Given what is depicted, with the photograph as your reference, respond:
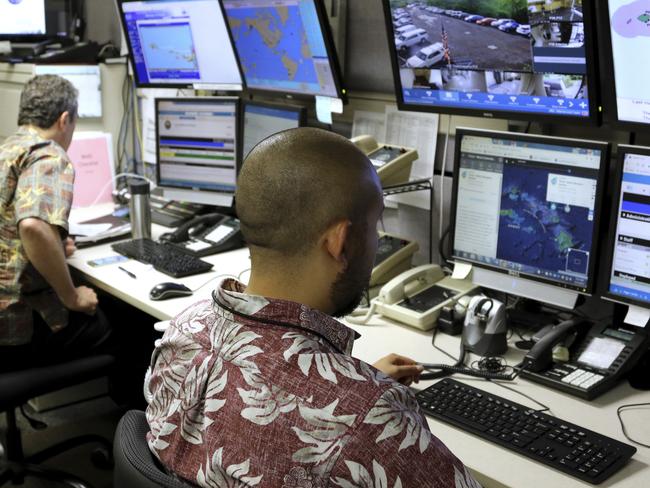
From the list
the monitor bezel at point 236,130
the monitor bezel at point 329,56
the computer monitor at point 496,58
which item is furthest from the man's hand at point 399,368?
the monitor bezel at point 236,130

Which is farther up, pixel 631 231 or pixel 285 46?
pixel 285 46

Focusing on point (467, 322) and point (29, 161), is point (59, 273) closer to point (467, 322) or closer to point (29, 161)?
point (29, 161)

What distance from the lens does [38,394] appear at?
214cm

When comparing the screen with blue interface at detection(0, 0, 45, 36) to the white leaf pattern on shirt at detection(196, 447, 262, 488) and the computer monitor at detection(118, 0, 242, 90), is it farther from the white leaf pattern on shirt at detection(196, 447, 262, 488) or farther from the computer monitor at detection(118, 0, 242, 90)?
the white leaf pattern on shirt at detection(196, 447, 262, 488)

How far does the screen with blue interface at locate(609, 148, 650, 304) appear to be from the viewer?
1605mm

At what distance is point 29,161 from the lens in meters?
2.24

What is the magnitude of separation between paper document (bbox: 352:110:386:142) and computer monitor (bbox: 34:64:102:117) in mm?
1313

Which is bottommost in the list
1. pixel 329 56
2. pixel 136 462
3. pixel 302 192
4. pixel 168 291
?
pixel 168 291

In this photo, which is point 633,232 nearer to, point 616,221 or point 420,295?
point 616,221

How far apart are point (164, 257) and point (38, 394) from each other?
54 cm

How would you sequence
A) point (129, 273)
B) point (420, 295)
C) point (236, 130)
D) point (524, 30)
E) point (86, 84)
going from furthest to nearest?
point (86, 84) < point (236, 130) < point (129, 273) < point (420, 295) < point (524, 30)

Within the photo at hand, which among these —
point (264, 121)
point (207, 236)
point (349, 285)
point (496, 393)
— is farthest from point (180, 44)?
point (349, 285)

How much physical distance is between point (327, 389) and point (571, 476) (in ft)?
1.79

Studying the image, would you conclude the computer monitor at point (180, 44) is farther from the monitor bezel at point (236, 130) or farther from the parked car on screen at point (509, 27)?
the parked car on screen at point (509, 27)
